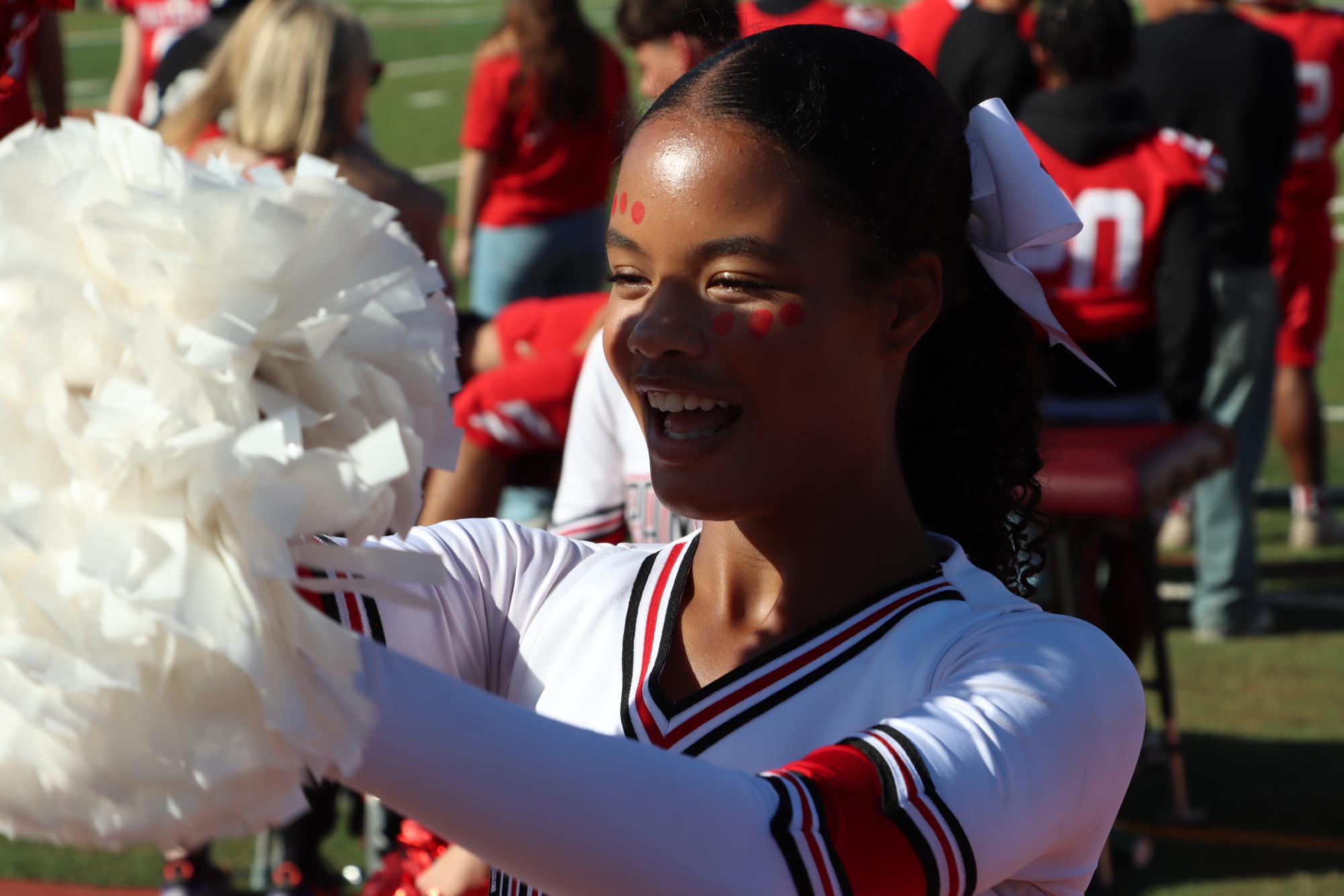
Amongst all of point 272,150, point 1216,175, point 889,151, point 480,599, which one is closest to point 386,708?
point 480,599

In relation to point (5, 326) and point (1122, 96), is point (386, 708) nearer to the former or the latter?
point (5, 326)

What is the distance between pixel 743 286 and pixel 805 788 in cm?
Result: 42

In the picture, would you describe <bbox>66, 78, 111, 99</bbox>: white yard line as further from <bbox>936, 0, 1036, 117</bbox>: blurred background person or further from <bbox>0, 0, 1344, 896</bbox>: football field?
<bbox>936, 0, 1036, 117</bbox>: blurred background person

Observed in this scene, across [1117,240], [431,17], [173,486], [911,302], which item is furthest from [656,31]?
[431,17]

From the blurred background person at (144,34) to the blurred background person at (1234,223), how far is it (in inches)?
129

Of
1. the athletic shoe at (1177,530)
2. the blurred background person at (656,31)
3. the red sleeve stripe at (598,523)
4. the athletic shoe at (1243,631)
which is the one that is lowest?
the athletic shoe at (1177,530)

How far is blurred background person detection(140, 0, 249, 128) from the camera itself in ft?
15.9

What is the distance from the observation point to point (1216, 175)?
457 cm

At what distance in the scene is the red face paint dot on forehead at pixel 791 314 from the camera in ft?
4.36

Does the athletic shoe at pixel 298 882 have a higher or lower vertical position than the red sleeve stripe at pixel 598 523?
lower

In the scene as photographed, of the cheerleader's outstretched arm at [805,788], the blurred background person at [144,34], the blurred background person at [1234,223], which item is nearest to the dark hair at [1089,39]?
the blurred background person at [1234,223]

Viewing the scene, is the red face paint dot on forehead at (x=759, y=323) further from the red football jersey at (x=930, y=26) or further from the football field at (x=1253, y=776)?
the red football jersey at (x=930, y=26)

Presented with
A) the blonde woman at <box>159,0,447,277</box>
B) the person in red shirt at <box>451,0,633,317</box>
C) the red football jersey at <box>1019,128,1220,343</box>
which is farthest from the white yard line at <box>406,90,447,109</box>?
the red football jersey at <box>1019,128,1220,343</box>

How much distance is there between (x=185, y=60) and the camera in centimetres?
501
